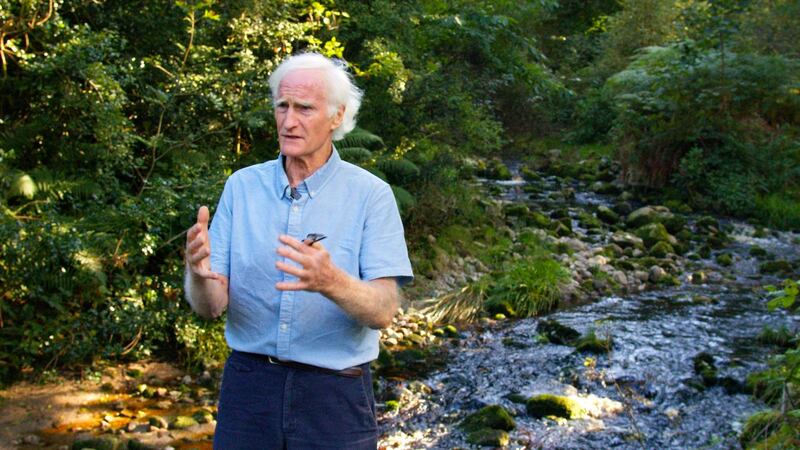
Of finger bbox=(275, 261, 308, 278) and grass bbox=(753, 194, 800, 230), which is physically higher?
finger bbox=(275, 261, 308, 278)

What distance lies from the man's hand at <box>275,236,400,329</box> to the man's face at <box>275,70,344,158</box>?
0.47 meters

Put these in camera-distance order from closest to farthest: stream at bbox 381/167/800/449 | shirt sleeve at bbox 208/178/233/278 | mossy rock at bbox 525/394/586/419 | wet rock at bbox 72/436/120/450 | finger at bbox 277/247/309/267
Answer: finger at bbox 277/247/309/267 → shirt sleeve at bbox 208/178/233/278 → wet rock at bbox 72/436/120/450 → stream at bbox 381/167/800/449 → mossy rock at bbox 525/394/586/419

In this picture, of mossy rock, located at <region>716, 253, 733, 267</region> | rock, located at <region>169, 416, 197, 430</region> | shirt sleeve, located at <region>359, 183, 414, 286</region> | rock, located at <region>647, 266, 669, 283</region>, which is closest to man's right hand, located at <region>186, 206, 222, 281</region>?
shirt sleeve, located at <region>359, 183, 414, 286</region>

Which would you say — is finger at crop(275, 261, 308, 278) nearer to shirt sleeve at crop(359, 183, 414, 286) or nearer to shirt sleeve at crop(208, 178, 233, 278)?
shirt sleeve at crop(359, 183, 414, 286)

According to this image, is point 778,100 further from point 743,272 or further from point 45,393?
point 45,393

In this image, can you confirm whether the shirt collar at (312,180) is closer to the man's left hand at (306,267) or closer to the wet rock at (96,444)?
the man's left hand at (306,267)

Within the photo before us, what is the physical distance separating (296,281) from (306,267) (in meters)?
0.26

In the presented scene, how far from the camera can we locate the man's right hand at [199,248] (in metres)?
2.27

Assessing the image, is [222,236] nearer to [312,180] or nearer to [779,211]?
[312,180]

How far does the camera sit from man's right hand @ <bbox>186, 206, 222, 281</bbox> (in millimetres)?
2268

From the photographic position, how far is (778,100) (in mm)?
16469

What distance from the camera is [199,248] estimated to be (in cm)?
228

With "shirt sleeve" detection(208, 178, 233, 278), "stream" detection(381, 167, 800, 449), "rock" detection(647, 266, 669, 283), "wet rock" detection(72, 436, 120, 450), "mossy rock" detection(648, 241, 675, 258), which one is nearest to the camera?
"shirt sleeve" detection(208, 178, 233, 278)

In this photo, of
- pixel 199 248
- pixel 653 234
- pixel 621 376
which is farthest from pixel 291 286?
pixel 653 234
